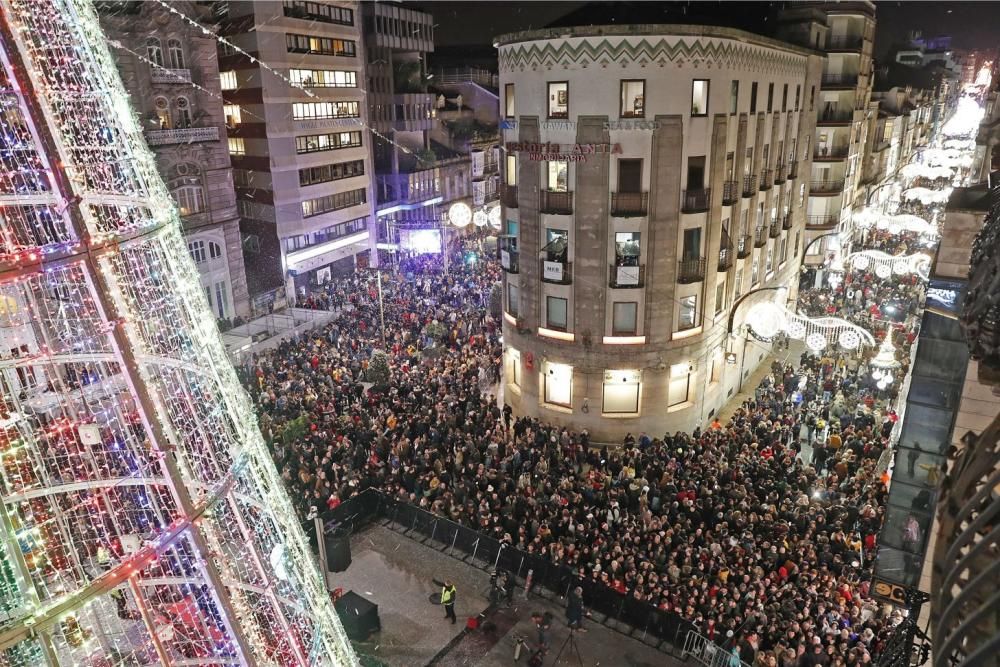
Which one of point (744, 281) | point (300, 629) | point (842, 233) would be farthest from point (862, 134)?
point (300, 629)

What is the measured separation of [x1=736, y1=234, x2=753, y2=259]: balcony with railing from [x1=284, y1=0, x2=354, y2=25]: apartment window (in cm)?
3332

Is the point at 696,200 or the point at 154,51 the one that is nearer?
the point at 696,200

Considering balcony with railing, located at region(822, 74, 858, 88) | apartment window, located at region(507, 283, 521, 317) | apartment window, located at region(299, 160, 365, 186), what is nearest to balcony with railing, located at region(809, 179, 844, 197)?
balcony with railing, located at region(822, 74, 858, 88)

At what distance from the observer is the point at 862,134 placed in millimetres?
54500

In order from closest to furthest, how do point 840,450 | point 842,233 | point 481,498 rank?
point 481,498 < point 840,450 < point 842,233

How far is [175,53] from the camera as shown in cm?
3581

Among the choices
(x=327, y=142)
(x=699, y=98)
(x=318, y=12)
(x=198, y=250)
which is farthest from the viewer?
(x=327, y=142)

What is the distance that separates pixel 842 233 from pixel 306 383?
41.1 meters

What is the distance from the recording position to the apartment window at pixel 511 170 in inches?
1040

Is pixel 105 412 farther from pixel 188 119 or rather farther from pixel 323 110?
pixel 323 110

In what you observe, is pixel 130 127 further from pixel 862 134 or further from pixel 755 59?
pixel 862 134

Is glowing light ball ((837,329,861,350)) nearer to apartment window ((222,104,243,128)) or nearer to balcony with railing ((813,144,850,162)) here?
balcony with railing ((813,144,850,162))

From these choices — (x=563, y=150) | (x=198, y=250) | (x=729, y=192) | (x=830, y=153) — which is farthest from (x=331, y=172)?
(x=830, y=153)

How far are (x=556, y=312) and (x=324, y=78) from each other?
32654 millimetres
